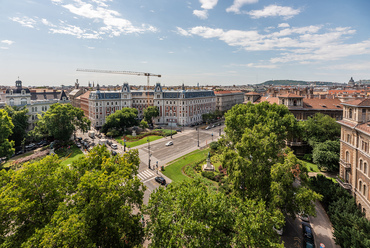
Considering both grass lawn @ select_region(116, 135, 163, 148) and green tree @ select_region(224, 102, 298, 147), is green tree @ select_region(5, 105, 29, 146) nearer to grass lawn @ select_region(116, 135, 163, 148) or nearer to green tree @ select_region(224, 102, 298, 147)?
grass lawn @ select_region(116, 135, 163, 148)

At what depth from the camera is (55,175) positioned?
21.2 m

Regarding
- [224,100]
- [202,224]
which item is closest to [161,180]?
[202,224]

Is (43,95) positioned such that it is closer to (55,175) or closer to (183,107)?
(183,107)

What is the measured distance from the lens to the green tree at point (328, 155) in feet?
143

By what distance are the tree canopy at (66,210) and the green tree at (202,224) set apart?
299 cm

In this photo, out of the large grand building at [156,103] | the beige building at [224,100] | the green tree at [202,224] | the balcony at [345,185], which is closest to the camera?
the green tree at [202,224]

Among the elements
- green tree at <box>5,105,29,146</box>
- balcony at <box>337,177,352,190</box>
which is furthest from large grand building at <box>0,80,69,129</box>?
balcony at <box>337,177,352,190</box>

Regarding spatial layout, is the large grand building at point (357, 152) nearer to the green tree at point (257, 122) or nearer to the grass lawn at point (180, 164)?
the green tree at point (257, 122)

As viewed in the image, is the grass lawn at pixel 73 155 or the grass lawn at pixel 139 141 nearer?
the grass lawn at pixel 73 155

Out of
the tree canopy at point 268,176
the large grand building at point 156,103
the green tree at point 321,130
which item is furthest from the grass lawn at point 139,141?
the green tree at point 321,130

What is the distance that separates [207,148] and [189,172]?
20.4 meters

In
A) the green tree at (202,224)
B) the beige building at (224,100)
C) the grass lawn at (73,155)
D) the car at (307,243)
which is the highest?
the beige building at (224,100)

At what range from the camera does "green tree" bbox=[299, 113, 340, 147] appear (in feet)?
169

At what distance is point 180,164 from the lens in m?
53.6
